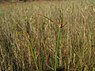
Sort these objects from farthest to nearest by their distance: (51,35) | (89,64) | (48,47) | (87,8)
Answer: (87,8) < (51,35) < (48,47) < (89,64)

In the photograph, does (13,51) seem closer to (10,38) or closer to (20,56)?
(20,56)

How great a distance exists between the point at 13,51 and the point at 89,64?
48 centimetres

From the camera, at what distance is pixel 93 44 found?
1217mm

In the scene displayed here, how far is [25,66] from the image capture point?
1.17 metres

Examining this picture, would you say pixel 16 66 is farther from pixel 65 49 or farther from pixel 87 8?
pixel 87 8

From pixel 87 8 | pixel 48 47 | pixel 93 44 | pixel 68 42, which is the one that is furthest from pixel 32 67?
pixel 87 8

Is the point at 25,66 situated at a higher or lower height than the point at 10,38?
lower

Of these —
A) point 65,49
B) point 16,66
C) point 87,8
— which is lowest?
point 16,66

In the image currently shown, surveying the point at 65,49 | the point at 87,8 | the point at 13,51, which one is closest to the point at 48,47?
the point at 65,49

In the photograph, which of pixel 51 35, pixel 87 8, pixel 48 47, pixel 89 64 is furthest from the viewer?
pixel 87 8

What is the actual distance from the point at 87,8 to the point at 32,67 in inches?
32.2

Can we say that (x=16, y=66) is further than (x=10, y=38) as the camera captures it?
No

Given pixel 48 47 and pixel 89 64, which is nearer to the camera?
pixel 89 64

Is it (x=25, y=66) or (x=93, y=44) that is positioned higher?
(x=93, y=44)
